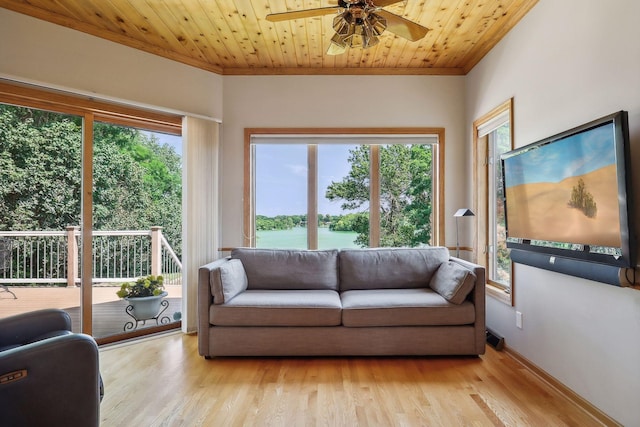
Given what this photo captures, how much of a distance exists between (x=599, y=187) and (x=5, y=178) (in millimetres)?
4052

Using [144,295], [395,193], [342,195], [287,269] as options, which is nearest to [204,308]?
[287,269]

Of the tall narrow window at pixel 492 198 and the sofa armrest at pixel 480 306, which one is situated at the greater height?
the tall narrow window at pixel 492 198

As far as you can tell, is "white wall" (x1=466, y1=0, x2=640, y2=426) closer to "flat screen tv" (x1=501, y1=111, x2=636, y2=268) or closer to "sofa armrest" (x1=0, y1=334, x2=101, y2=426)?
"flat screen tv" (x1=501, y1=111, x2=636, y2=268)

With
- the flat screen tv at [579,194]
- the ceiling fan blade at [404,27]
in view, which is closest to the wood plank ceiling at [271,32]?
the ceiling fan blade at [404,27]

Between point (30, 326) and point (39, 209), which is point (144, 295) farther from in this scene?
point (30, 326)

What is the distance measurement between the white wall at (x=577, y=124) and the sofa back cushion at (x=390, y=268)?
2.51ft

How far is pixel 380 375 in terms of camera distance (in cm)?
252

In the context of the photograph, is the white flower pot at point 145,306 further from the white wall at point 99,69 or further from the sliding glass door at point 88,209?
the white wall at point 99,69

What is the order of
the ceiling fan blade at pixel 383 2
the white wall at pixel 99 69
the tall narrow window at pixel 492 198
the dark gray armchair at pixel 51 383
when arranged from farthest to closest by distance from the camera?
the tall narrow window at pixel 492 198 < the white wall at pixel 99 69 < the ceiling fan blade at pixel 383 2 < the dark gray armchair at pixel 51 383

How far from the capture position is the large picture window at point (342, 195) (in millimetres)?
3947

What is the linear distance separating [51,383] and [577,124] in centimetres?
303

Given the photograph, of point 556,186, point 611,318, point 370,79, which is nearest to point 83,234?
point 370,79

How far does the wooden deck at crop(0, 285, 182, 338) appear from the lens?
2.74 meters

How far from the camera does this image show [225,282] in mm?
2850
